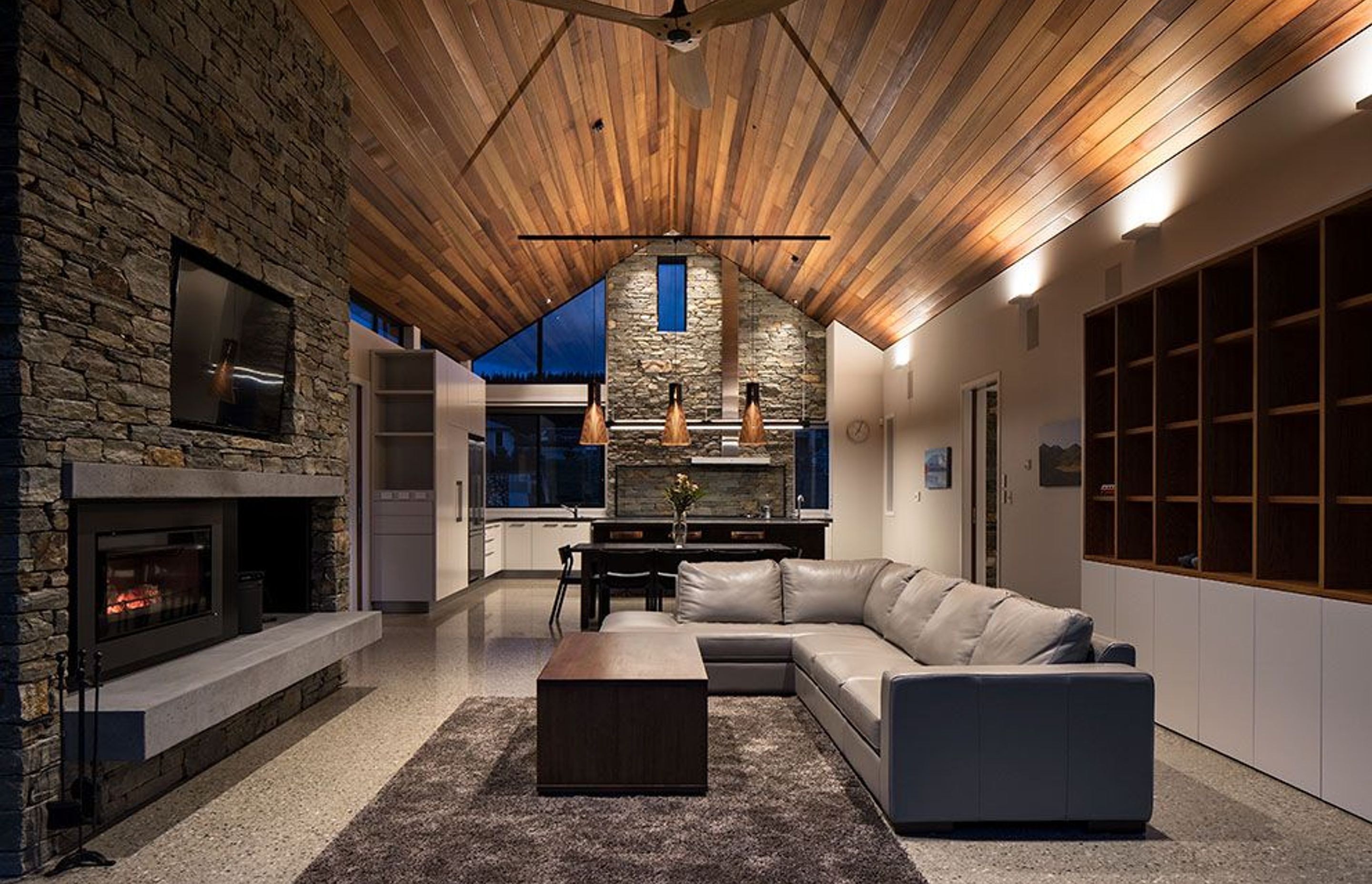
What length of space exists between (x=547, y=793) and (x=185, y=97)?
3242 mm

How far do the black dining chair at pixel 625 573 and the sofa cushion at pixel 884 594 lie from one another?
2.55m

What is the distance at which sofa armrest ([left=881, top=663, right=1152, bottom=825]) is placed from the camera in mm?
3521

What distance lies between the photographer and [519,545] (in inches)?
524

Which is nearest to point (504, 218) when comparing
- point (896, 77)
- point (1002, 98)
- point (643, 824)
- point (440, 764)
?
point (896, 77)

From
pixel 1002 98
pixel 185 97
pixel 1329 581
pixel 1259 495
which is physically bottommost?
pixel 1329 581

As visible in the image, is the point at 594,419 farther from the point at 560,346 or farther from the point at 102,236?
the point at 102,236

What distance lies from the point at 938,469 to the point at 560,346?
6012mm

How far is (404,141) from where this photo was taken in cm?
686

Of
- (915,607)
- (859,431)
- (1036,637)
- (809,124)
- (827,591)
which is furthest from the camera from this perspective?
(859,431)

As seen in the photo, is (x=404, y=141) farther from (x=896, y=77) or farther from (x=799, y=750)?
(x=799, y=750)

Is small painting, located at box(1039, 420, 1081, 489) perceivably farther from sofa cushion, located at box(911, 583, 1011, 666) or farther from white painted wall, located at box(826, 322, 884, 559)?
white painted wall, located at box(826, 322, 884, 559)

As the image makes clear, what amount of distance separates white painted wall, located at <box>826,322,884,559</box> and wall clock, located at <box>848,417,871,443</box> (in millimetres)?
28

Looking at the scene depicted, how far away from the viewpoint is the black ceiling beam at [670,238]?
9.15 m

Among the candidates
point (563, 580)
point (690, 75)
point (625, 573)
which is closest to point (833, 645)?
point (690, 75)
